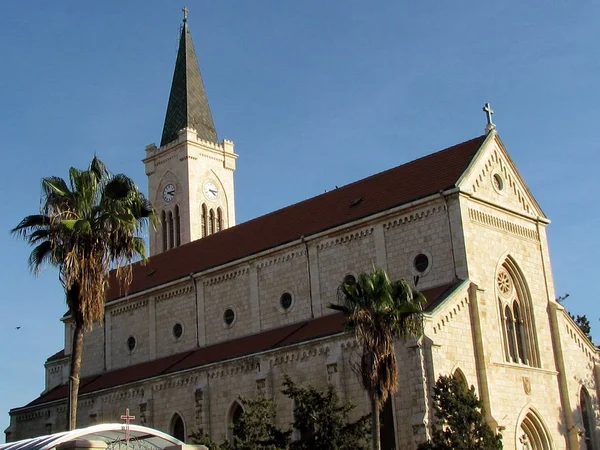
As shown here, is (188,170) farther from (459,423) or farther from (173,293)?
(459,423)

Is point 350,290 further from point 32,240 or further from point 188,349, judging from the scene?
point 188,349

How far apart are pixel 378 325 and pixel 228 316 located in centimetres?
1863

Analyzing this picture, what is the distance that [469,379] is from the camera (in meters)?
33.3

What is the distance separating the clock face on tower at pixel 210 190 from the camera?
65.9 meters

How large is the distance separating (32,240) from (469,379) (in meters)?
16.4

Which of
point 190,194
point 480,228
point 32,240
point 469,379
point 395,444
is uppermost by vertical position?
point 190,194

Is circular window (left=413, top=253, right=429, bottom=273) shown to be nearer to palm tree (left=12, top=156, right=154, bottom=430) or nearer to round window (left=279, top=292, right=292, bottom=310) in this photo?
round window (left=279, top=292, right=292, bottom=310)

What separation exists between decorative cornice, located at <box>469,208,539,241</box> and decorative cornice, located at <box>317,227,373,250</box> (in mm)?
4527

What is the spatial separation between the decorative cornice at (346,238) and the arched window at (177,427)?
1029cm

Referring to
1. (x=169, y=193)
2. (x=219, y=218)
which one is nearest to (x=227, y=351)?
(x=219, y=218)

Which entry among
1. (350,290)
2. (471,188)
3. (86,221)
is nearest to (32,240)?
(86,221)

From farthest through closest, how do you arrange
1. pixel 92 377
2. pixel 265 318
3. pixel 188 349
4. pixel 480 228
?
pixel 92 377, pixel 188 349, pixel 265 318, pixel 480 228

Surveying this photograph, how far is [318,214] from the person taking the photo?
42.5m

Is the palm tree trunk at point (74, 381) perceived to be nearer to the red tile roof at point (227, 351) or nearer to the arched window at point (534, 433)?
the red tile roof at point (227, 351)
